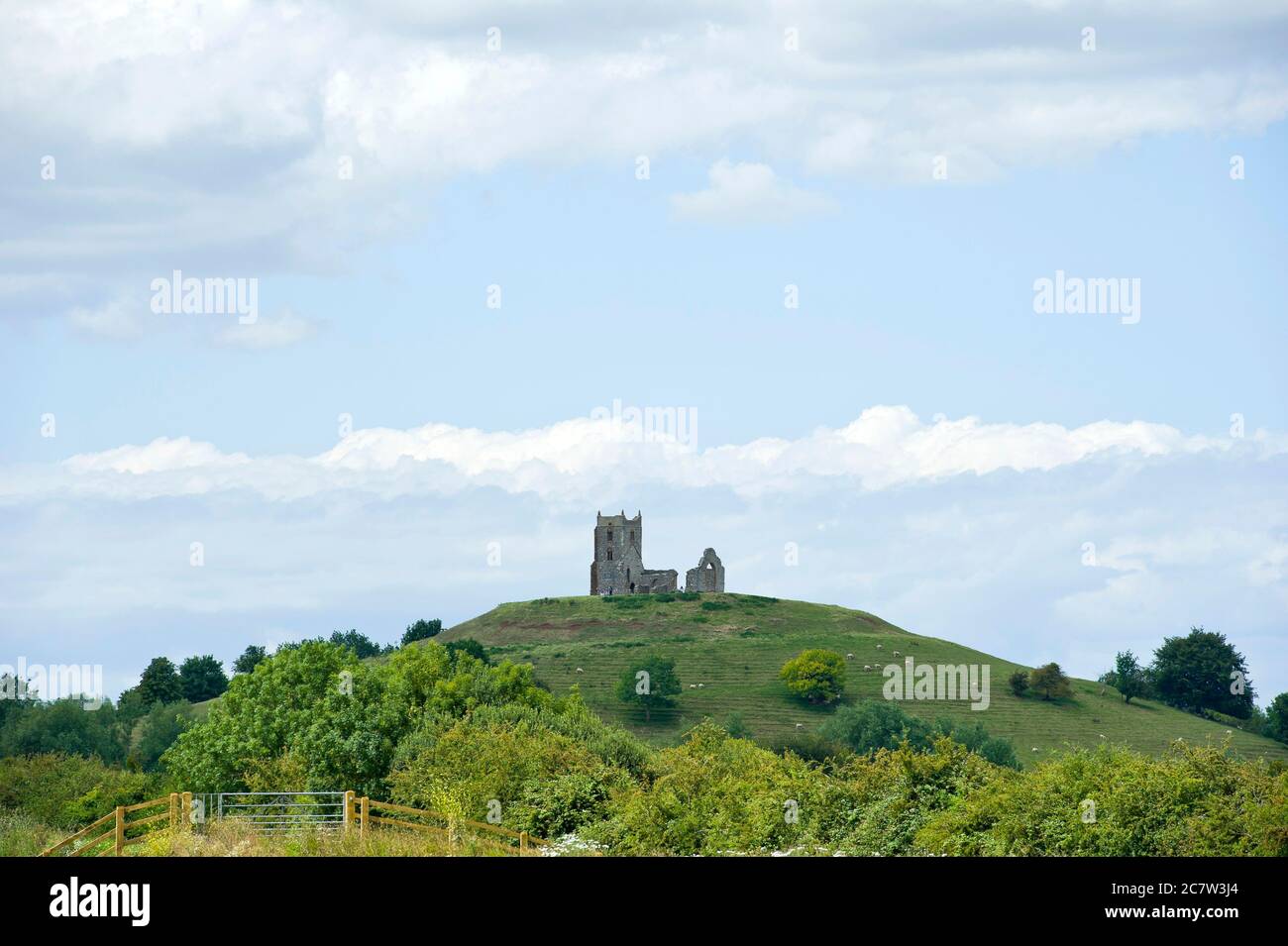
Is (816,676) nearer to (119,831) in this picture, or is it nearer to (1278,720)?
(1278,720)

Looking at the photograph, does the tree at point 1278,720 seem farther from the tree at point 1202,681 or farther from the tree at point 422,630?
the tree at point 422,630

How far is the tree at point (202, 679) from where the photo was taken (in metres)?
148

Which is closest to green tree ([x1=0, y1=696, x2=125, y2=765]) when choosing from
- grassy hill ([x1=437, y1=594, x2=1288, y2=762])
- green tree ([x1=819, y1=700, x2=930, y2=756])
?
grassy hill ([x1=437, y1=594, x2=1288, y2=762])

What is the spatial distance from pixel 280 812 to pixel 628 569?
12793 cm

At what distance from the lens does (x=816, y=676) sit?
12338cm

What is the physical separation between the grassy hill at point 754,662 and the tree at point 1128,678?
1881 millimetres

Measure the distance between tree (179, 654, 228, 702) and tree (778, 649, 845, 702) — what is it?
59315mm

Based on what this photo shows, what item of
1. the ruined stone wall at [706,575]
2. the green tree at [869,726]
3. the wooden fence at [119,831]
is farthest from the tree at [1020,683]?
the wooden fence at [119,831]

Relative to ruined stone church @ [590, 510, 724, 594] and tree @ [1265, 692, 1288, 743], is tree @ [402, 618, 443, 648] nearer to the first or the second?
ruined stone church @ [590, 510, 724, 594]
